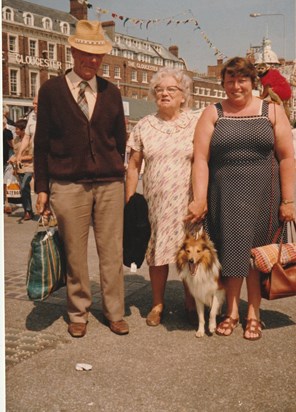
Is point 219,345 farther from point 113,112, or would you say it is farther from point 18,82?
point 18,82

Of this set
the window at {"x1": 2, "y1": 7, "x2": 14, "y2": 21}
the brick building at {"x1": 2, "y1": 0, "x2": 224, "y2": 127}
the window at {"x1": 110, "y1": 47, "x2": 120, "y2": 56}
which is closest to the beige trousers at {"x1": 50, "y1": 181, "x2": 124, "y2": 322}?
the brick building at {"x1": 2, "y1": 0, "x2": 224, "y2": 127}

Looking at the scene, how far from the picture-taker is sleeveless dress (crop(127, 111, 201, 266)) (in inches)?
168

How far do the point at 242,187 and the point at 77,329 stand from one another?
1.70 m

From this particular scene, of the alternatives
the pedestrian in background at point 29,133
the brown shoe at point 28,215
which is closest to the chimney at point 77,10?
the brown shoe at point 28,215

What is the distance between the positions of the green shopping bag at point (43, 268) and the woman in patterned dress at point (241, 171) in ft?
3.64

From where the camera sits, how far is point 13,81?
4781 centimetres

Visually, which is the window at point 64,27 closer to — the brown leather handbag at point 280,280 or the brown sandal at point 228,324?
the brown sandal at point 228,324

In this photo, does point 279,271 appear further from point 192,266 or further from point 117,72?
point 117,72

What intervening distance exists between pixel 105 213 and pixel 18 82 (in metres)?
46.7

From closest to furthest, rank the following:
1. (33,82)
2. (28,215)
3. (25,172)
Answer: (25,172) < (28,215) < (33,82)

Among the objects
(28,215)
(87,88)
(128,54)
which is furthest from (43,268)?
(128,54)

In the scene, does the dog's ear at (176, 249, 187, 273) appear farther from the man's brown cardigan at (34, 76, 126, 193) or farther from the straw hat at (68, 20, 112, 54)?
the straw hat at (68, 20, 112, 54)

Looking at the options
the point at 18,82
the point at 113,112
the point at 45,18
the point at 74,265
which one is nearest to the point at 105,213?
the point at 74,265

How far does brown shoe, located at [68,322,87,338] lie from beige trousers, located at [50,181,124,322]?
5 centimetres
